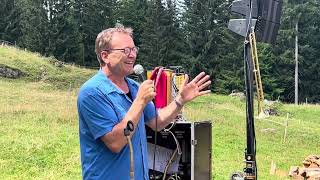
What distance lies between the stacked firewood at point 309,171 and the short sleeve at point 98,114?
5.24 m

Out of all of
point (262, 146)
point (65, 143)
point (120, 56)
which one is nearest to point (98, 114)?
point (120, 56)

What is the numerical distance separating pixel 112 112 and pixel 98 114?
8cm

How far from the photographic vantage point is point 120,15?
170 ft

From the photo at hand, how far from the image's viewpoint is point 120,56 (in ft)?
8.88

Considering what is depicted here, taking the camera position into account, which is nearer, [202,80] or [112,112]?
[112,112]

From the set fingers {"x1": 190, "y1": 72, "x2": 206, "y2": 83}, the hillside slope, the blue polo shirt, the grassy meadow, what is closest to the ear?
the blue polo shirt

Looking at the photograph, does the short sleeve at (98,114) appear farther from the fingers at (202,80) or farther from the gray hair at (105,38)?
the fingers at (202,80)

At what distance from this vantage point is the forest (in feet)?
146

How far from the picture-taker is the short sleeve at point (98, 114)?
255 cm

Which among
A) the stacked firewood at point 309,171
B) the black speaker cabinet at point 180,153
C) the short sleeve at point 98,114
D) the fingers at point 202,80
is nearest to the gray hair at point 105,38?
the short sleeve at point 98,114

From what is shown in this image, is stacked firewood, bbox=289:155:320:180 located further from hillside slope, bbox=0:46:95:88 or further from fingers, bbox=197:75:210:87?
hillside slope, bbox=0:46:95:88

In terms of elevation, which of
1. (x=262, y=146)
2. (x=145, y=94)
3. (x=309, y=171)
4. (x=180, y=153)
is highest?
(x=145, y=94)

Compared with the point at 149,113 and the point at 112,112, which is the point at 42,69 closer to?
the point at 149,113

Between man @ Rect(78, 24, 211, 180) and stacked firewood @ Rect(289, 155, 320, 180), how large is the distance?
16.7ft
